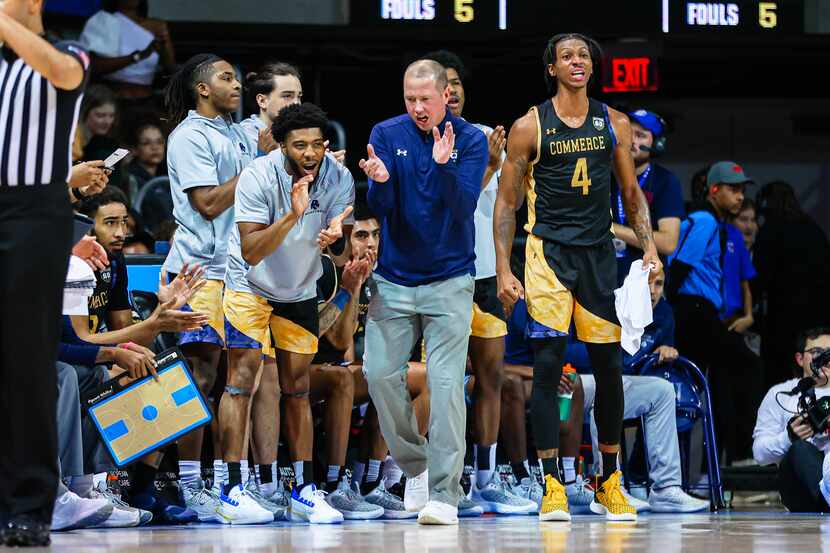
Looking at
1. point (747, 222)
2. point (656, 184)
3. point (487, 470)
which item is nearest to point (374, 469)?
point (487, 470)

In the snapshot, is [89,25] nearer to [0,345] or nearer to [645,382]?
[645,382]

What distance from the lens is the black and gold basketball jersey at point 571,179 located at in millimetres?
6996

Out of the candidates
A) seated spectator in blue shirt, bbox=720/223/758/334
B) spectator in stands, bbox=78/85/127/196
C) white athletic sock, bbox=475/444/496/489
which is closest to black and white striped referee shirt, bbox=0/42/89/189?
white athletic sock, bbox=475/444/496/489

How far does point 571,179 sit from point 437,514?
1721mm

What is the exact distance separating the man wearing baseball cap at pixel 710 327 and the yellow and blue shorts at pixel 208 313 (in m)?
3.54

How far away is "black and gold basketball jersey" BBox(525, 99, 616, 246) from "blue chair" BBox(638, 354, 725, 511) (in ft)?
5.46

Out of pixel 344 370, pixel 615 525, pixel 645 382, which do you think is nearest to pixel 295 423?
pixel 344 370

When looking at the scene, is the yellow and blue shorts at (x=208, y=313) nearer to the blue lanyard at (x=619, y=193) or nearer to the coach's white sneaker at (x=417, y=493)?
the coach's white sneaker at (x=417, y=493)

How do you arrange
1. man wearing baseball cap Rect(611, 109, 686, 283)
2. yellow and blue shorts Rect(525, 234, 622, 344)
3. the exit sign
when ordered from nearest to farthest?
yellow and blue shorts Rect(525, 234, 622, 344)
man wearing baseball cap Rect(611, 109, 686, 283)
the exit sign

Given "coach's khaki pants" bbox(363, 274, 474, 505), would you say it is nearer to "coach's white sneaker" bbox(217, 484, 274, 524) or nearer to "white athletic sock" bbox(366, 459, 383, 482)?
"coach's white sneaker" bbox(217, 484, 274, 524)

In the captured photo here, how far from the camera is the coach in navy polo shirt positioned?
258 inches

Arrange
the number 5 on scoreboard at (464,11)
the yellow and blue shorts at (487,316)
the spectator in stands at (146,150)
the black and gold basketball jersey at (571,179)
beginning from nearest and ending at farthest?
the black and gold basketball jersey at (571,179) → the yellow and blue shorts at (487,316) → the spectator in stands at (146,150) → the number 5 on scoreboard at (464,11)

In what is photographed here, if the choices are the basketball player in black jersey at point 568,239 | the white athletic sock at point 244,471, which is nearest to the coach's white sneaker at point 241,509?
the white athletic sock at point 244,471

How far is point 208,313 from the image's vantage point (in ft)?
23.2
